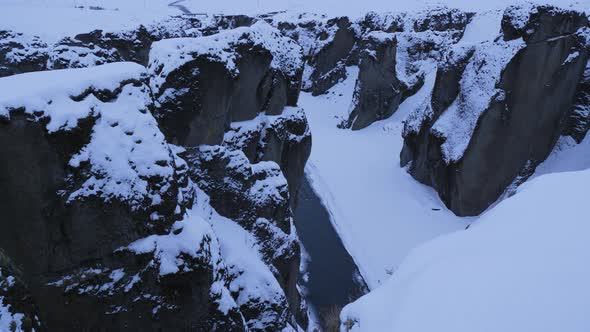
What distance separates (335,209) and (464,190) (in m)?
9.94

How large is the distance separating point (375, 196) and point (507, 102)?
11.9m

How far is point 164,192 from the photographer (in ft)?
33.7

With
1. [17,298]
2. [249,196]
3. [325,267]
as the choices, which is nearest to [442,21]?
[325,267]

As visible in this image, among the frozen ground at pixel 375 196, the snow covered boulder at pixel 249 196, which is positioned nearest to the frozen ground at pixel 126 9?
the frozen ground at pixel 375 196

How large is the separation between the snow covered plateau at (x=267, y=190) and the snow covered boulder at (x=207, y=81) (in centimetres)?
8

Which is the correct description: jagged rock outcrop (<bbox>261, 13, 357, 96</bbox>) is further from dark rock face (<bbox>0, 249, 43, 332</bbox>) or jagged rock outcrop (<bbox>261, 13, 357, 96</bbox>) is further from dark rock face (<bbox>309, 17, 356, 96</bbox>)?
dark rock face (<bbox>0, 249, 43, 332</bbox>)

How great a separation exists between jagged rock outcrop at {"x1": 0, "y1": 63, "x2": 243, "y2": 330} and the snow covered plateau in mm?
43

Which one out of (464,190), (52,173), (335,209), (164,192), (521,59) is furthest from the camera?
(335,209)

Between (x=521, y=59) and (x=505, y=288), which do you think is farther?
(x=521, y=59)

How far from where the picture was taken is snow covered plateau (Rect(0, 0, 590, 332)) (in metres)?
8.59

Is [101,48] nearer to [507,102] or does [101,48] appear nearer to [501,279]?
[507,102]

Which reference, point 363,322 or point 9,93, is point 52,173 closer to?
point 9,93

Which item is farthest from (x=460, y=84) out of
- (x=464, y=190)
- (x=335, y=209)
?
(x=335, y=209)

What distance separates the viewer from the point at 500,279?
7.69m
